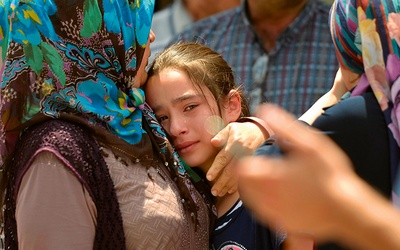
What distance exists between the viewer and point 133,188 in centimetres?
254

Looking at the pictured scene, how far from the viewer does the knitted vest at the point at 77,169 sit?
8.05ft

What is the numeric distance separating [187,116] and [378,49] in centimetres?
91

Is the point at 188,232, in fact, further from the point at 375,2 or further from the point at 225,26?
the point at 225,26

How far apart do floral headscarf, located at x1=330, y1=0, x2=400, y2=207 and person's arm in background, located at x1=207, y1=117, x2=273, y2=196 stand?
Answer: 0.63 meters

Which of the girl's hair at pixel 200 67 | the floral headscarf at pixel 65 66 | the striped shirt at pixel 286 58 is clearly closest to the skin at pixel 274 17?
the striped shirt at pixel 286 58

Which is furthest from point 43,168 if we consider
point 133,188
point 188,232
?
point 188,232

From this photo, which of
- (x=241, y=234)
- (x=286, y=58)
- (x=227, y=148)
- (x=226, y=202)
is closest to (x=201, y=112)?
(x=227, y=148)

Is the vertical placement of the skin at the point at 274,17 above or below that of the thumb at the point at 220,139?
below

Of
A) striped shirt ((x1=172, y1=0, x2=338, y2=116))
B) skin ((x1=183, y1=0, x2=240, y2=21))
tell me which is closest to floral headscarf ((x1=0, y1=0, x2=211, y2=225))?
striped shirt ((x1=172, y1=0, x2=338, y2=116))

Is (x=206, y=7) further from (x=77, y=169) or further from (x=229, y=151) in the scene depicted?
(x=77, y=169)

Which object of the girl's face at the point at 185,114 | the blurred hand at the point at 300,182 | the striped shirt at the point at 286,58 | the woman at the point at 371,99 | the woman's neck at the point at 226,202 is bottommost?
the striped shirt at the point at 286,58

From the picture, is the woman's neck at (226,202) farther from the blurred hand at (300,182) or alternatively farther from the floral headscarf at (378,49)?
the blurred hand at (300,182)

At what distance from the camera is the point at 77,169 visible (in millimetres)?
2451

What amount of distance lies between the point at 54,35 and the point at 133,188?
51cm
